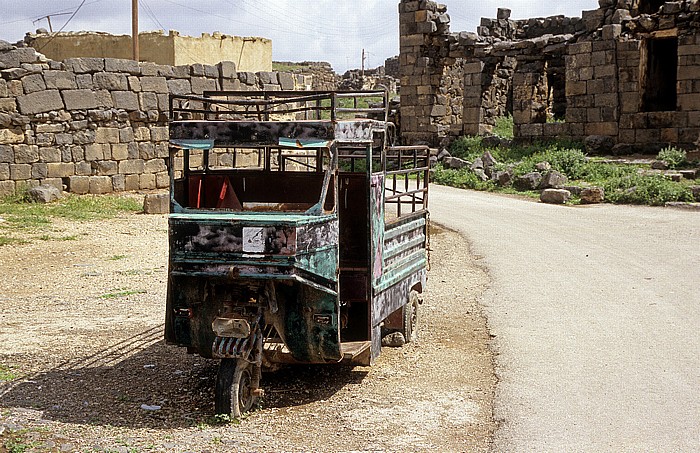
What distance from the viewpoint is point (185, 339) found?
6.52 meters

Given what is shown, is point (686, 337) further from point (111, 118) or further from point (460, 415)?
point (111, 118)

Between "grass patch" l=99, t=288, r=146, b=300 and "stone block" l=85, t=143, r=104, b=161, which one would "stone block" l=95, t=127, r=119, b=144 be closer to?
"stone block" l=85, t=143, r=104, b=161

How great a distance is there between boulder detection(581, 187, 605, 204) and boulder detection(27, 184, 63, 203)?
10.7m

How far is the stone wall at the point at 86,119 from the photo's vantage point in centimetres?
1669

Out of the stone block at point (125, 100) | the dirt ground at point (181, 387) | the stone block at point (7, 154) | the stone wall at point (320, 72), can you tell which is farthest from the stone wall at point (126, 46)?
the stone wall at point (320, 72)

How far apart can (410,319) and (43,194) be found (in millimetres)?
10548

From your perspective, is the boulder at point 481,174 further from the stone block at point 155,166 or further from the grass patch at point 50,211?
the grass patch at point 50,211

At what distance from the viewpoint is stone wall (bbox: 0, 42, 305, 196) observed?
16688 mm

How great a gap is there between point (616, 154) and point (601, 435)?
18.6 meters

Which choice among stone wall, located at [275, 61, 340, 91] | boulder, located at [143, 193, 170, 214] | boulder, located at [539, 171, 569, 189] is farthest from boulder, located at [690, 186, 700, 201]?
stone wall, located at [275, 61, 340, 91]

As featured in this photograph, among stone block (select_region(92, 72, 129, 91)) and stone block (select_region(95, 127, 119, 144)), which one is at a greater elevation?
stone block (select_region(92, 72, 129, 91))

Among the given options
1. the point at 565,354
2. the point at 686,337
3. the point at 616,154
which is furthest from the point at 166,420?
the point at 616,154

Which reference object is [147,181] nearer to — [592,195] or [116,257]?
[116,257]

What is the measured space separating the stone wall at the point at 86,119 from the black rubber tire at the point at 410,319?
421 inches
